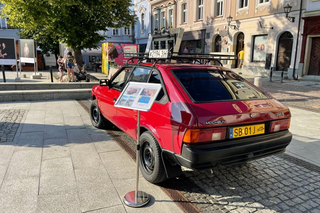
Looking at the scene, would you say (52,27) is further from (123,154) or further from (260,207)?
(260,207)

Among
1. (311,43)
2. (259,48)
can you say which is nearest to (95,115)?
(311,43)

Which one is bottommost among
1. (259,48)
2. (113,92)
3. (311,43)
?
(113,92)

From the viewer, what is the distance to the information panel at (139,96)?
2727 mm

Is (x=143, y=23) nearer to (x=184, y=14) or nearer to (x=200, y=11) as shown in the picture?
(x=184, y=14)

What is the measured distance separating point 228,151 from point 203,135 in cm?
38

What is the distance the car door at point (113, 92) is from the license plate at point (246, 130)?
231 centimetres

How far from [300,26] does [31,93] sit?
56.0 ft

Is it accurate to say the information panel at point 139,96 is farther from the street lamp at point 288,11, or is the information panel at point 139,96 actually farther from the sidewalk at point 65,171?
the street lamp at point 288,11

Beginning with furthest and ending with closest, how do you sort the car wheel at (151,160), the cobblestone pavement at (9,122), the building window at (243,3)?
the building window at (243,3) → the cobblestone pavement at (9,122) → the car wheel at (151,160)

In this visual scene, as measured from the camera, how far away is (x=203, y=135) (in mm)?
2770

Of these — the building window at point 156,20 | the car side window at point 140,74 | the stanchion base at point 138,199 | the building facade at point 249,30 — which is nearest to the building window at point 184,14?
the building facade at point 249,30

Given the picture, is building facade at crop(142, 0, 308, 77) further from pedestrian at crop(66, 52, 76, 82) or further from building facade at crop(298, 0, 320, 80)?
pedestrian at crop(66, 52, 76, 82)

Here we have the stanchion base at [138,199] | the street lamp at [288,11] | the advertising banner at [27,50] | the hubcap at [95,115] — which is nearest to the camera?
the stanchion base at [138,199]

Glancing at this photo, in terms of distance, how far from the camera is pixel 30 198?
299 cm
